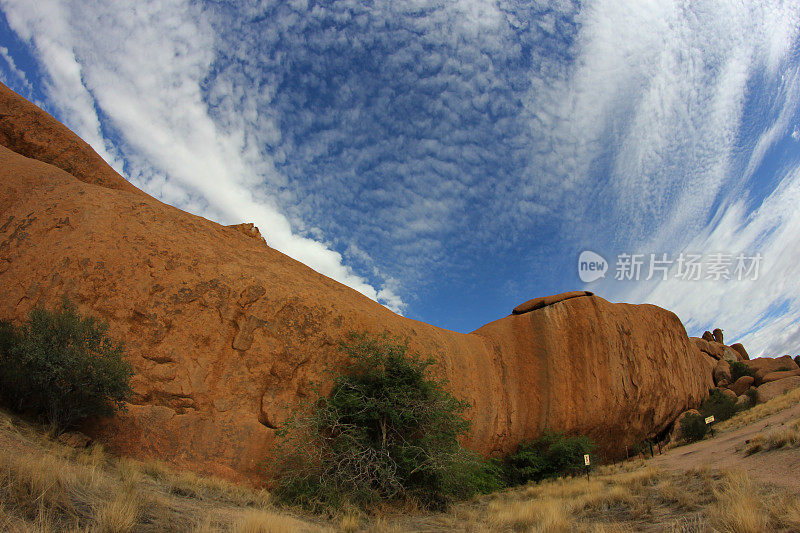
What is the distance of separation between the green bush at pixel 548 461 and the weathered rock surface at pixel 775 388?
66.8ft

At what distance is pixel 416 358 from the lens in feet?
46.7

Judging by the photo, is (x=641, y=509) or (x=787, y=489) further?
(x=641, y=509)

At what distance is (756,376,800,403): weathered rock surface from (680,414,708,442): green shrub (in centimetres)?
877

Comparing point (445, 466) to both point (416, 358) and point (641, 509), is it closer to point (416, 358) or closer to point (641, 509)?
point (416, 358)

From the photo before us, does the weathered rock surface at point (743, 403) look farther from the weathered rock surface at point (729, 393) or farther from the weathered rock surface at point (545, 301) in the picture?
the weathered rock surface at point (545, 301)

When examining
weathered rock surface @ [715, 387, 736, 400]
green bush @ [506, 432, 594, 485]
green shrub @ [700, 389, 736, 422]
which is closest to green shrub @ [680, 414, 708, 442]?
green shrub @ [700, 389, 736, 422]

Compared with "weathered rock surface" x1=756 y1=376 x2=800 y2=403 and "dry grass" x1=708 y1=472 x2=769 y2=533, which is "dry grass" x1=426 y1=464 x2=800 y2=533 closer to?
"dry grass" x1=708 y1=472 x2=769 y2=533

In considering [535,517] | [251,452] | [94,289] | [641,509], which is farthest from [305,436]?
[641,509]

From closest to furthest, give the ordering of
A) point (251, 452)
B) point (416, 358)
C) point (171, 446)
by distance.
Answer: point (171, 446)
point (251, 452)
point (416, 358)

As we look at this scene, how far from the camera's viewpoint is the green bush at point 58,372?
9.08 metres

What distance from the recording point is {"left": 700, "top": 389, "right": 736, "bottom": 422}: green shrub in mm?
27095

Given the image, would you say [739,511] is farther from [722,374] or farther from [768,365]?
[768,365]

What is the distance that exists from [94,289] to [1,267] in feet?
9.42

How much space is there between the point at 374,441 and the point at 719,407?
2801cm
